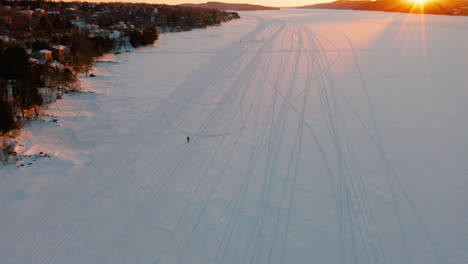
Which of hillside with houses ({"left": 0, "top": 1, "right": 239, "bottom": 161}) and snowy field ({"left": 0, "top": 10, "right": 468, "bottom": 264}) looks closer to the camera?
snowy field ({"left": 0, "top": 10, "right": 468, "bottom": 264})

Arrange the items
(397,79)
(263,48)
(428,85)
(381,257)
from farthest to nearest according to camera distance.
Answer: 1. (263,48)
2. (397,79)
3. (428,85)
4. (381,257)

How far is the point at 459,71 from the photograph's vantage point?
16.8 metres

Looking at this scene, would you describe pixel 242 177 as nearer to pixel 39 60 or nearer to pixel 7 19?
pixel 39 60

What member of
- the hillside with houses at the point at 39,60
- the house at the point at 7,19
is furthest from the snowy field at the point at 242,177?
the house at the point at 7,19

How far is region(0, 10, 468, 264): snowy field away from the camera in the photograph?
15.4 feet

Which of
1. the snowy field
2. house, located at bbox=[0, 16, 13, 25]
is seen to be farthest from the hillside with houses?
the snowy field

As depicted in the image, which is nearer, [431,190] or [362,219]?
[362,219]

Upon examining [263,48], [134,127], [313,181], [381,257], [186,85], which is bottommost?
[381,257]

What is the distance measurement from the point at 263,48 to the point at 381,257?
2074 centimetres

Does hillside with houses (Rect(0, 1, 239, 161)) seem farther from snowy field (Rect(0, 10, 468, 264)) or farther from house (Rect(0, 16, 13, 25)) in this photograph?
snowy field (Rect(0, 10, 468, 264))

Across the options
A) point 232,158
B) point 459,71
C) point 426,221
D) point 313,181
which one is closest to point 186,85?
point 232,158

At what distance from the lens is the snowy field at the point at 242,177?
15.4ft

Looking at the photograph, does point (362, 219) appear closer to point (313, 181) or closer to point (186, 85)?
point (313, 181)

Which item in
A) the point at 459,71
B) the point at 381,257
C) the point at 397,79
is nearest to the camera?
the point at 381,257
